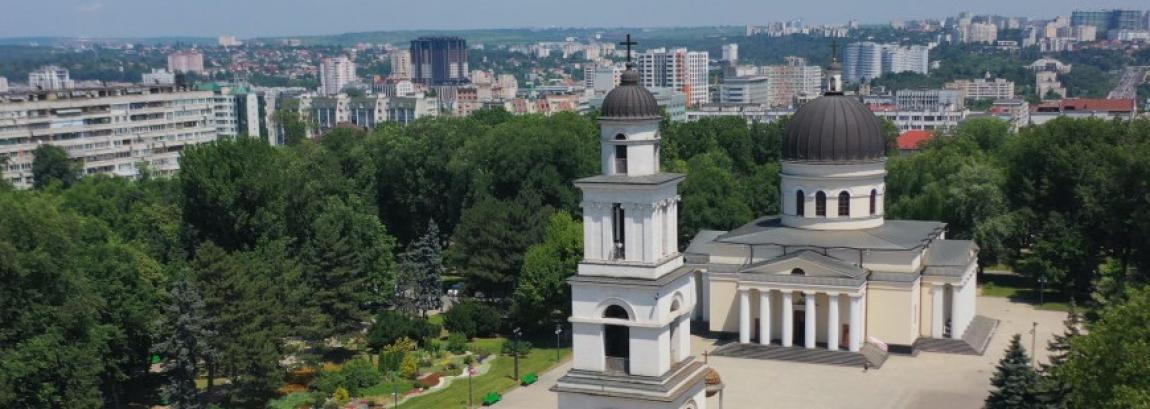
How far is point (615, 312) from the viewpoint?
2534cm

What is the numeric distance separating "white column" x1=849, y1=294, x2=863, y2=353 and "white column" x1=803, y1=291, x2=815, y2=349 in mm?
1419

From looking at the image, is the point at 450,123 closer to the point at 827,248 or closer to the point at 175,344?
the point at 827,248

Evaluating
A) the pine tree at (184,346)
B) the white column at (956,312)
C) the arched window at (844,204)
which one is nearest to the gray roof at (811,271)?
the arched window at (844,204)

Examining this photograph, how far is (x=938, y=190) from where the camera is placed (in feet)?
191

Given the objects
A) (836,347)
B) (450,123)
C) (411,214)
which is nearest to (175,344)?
(836,347)

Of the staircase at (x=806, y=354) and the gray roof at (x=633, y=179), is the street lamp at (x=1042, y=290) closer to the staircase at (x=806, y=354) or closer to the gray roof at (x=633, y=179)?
the staircase at (x=806, y=354)

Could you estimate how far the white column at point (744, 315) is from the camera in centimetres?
4384

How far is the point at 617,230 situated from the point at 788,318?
19740 mm

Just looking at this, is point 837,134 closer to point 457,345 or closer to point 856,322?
point 856,322

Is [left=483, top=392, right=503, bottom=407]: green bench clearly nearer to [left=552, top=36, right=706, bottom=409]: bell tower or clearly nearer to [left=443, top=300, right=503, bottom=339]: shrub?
[left=443, top=300, right=503, bottom=339]: shrub

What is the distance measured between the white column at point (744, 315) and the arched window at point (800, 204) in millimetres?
4673

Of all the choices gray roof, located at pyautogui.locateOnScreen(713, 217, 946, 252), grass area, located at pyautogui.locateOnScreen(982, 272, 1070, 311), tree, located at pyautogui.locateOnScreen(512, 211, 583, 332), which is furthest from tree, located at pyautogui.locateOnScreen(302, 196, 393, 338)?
grass area, located at pyautogui.locateOnScreen(982, 272, 1070, 311)

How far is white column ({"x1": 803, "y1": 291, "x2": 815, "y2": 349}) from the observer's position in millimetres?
42844

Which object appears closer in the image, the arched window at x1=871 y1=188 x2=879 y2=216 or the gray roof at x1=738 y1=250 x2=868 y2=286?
the gray roof at x1=738 y1=250 x2=868 y2=286
